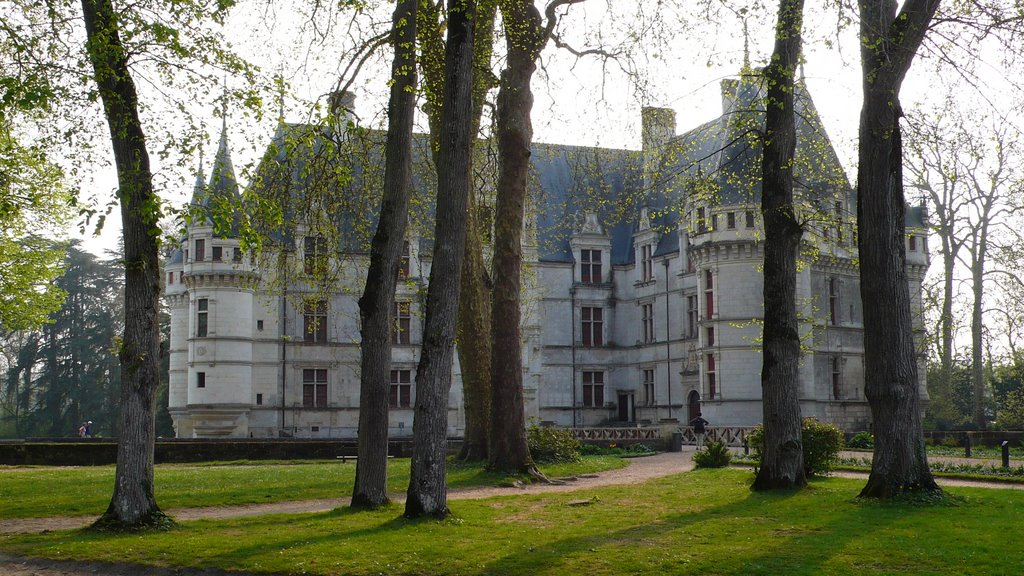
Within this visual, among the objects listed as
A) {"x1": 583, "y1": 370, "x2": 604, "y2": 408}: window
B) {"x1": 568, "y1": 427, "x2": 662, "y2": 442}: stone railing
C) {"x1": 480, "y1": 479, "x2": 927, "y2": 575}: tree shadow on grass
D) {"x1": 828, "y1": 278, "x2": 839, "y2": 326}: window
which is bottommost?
{"x1": 568, "y1": 427, "x2": 662, "y2": 442}: stone railing

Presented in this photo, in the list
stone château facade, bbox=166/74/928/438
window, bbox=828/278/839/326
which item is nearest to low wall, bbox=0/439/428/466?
stone château facade, bbox=166/74/928/438

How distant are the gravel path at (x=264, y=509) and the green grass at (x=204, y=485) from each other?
0.59 m

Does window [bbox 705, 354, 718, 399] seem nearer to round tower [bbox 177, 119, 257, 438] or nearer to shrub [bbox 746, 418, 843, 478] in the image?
round tower [bbox 177, 119, 257, 438]

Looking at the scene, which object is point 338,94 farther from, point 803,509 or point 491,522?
point 803,509

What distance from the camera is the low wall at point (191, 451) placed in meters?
25.8

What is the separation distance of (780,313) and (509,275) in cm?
625

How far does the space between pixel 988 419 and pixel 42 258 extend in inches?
1534

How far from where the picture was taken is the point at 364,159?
14391 millimetres

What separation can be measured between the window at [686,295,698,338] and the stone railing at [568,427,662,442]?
778 cm

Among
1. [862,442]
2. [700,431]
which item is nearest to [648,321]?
[700,431]

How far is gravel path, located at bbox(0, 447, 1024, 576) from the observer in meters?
9.14

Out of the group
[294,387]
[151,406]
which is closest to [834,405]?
[294,387]

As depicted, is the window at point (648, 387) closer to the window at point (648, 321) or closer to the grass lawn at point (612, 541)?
the window at point (648, 321)

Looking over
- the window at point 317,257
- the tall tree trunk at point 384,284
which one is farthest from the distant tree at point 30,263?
the tall tree trunk at point 384,284
